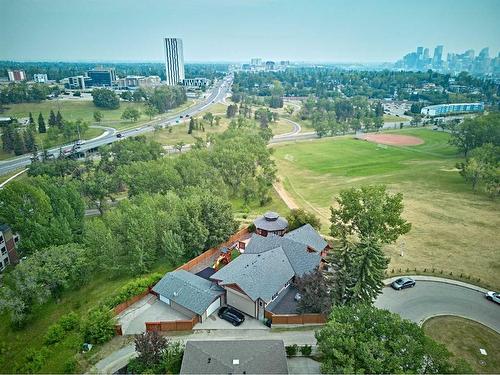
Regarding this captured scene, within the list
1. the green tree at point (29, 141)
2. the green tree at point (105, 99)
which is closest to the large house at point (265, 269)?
the green tree at point (29, 141)

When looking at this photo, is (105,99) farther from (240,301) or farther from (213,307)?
(240,301)

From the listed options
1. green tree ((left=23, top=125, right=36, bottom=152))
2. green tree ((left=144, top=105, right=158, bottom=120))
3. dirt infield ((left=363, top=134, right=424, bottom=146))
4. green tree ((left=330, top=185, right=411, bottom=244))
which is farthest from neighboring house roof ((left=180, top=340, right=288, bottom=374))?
green tree ((left=144, top=105, right=158, bottom=120))

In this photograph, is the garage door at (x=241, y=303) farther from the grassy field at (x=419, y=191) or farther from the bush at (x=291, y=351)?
the grassy field at (x=419, y=191)

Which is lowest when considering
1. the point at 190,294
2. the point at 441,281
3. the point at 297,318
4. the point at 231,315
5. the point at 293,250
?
the point at 441,281

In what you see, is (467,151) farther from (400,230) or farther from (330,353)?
(330,353)

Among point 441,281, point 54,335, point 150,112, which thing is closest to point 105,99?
point 150,112

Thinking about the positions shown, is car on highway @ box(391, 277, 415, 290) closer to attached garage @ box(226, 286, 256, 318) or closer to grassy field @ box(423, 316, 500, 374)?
grassy field @ box(423, 316, 500, 374)
